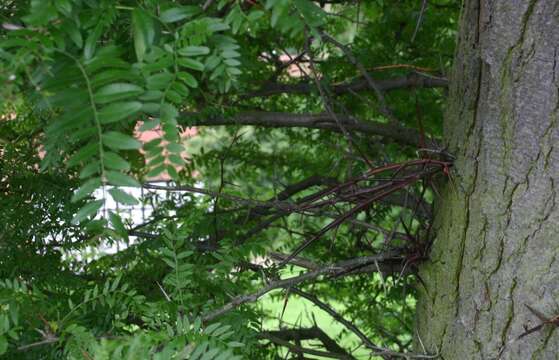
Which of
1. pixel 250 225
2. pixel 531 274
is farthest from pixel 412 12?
pixel 531 274

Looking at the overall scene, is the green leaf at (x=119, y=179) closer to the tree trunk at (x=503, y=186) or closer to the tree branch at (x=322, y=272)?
the tree branch at (x=322, y=272)

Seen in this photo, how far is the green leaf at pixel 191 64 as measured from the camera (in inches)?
36.8

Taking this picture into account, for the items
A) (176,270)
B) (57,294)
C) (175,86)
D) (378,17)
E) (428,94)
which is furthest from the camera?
(378,17)

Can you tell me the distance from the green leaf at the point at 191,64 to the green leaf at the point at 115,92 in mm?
91

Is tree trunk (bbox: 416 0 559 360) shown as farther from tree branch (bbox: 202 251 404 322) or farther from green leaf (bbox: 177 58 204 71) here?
green leaf (bbox: 177 58 204 71)

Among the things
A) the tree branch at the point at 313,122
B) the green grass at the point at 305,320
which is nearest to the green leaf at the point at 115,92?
the tree branch at the point at 313,122

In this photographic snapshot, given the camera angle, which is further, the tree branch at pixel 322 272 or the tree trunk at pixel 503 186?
the tree branch at pixel 322 272

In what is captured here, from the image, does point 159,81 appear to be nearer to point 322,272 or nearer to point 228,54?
point 228,54

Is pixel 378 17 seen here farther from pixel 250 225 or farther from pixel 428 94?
pixel 250 225

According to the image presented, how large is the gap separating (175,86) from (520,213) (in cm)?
72

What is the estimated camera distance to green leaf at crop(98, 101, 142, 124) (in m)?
0.86

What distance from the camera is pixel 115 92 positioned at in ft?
2.87

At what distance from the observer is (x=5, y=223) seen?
1560 mm

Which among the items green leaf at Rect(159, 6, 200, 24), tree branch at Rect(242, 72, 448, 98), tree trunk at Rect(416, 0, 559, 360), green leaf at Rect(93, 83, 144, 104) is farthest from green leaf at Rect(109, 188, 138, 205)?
tree branch at Rect(242, 72, 448, 98)
